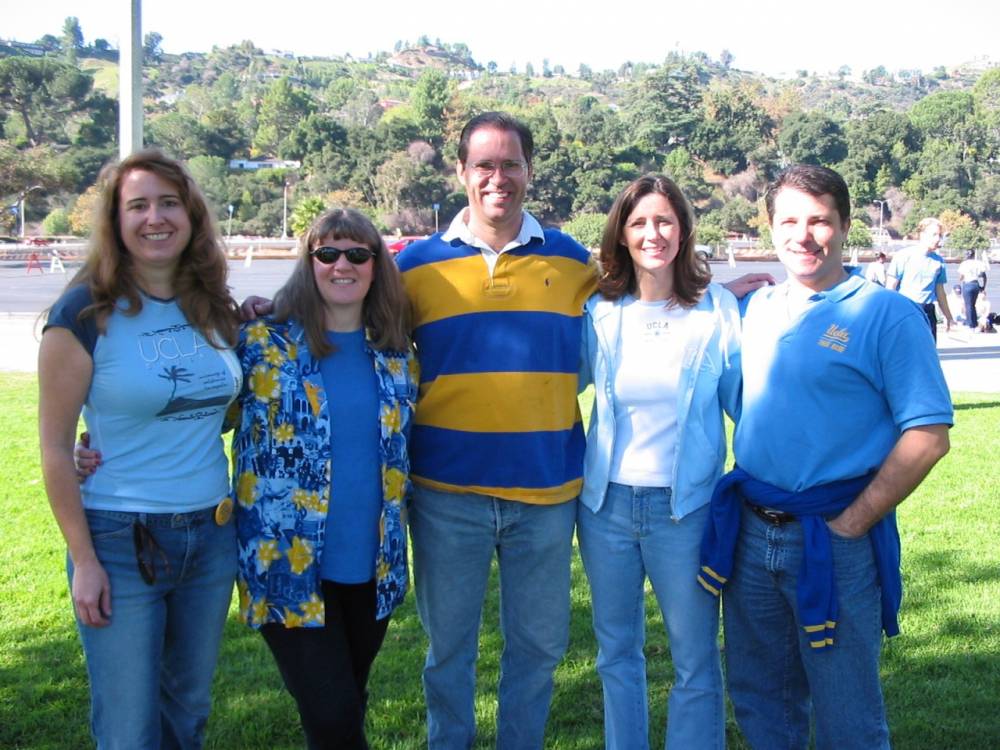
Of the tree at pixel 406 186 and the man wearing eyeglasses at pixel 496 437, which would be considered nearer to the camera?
the man wearing eyeglasses at pixel 496 437

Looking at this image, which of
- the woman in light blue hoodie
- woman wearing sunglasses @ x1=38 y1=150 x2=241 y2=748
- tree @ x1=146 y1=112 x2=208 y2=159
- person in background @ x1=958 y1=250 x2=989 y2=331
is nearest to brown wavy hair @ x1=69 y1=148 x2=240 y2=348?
woman wearing sunglasses @ x1=38 y1=150 x2=241 y2=748

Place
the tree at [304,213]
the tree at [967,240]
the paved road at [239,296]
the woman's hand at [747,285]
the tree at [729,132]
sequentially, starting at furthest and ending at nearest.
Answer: the tree at [729,132]
the tree at [304,213]
the tree at [967,240]
the paved road at [239,296]
the woman's hand at [747,285]

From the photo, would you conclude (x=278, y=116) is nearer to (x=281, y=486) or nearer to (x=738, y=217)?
(x=738, y=217)

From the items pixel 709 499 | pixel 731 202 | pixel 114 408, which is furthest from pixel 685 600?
pixel 731 202

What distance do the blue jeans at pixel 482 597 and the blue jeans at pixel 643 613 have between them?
162 millimetres

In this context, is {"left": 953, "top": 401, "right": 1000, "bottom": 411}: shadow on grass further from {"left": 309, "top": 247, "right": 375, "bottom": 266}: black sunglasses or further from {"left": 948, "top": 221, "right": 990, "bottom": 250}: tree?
{"left": 948, "top": 221, "right": 990, "bottom": 250}: tree

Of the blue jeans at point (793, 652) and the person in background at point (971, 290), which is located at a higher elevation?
the person in background at point (971, 290)

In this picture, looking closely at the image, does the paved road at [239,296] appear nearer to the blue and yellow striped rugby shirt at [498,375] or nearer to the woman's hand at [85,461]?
the woman's hand at [85,461]

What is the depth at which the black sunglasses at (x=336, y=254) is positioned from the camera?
283cm

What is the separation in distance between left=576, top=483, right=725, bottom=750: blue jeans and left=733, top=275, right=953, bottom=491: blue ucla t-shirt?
1.25 ft

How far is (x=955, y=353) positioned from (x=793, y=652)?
42.8ft

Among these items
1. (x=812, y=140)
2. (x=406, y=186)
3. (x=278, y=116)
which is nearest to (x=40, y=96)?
(x=278, y=116)

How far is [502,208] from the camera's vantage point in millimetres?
3102

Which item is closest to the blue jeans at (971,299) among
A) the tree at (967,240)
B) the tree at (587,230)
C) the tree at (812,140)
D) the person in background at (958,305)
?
the person in background at (958,305)
